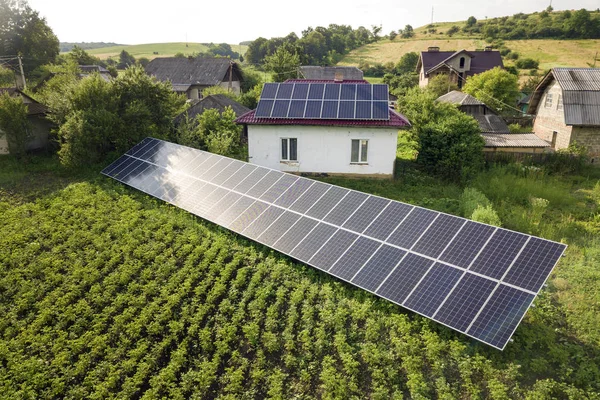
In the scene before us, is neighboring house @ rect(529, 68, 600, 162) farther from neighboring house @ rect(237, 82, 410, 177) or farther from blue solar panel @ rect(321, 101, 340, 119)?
blue solar panel @ rect(321, 101, 340, 119)

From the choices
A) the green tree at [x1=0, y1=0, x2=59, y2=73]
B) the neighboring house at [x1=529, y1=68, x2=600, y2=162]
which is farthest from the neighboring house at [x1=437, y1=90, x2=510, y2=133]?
the green tree at [x1=0, y1=0, x2=59, y2=73]

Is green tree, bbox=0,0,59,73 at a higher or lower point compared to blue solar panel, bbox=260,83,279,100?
higher

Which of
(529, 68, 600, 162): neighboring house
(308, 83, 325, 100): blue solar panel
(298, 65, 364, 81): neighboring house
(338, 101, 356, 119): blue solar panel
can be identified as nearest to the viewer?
Result: (338, 101, 356, 119): blue solar panel

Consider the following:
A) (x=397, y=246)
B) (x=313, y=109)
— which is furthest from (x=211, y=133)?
(x=397, y=246)

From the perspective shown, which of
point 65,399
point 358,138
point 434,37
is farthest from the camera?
point 434,37

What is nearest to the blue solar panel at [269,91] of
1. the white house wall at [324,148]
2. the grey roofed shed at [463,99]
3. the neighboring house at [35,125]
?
the white house wall at [324,148]

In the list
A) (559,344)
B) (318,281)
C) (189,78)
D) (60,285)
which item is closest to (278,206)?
(318,281)

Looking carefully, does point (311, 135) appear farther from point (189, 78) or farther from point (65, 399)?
point (189, 78)
